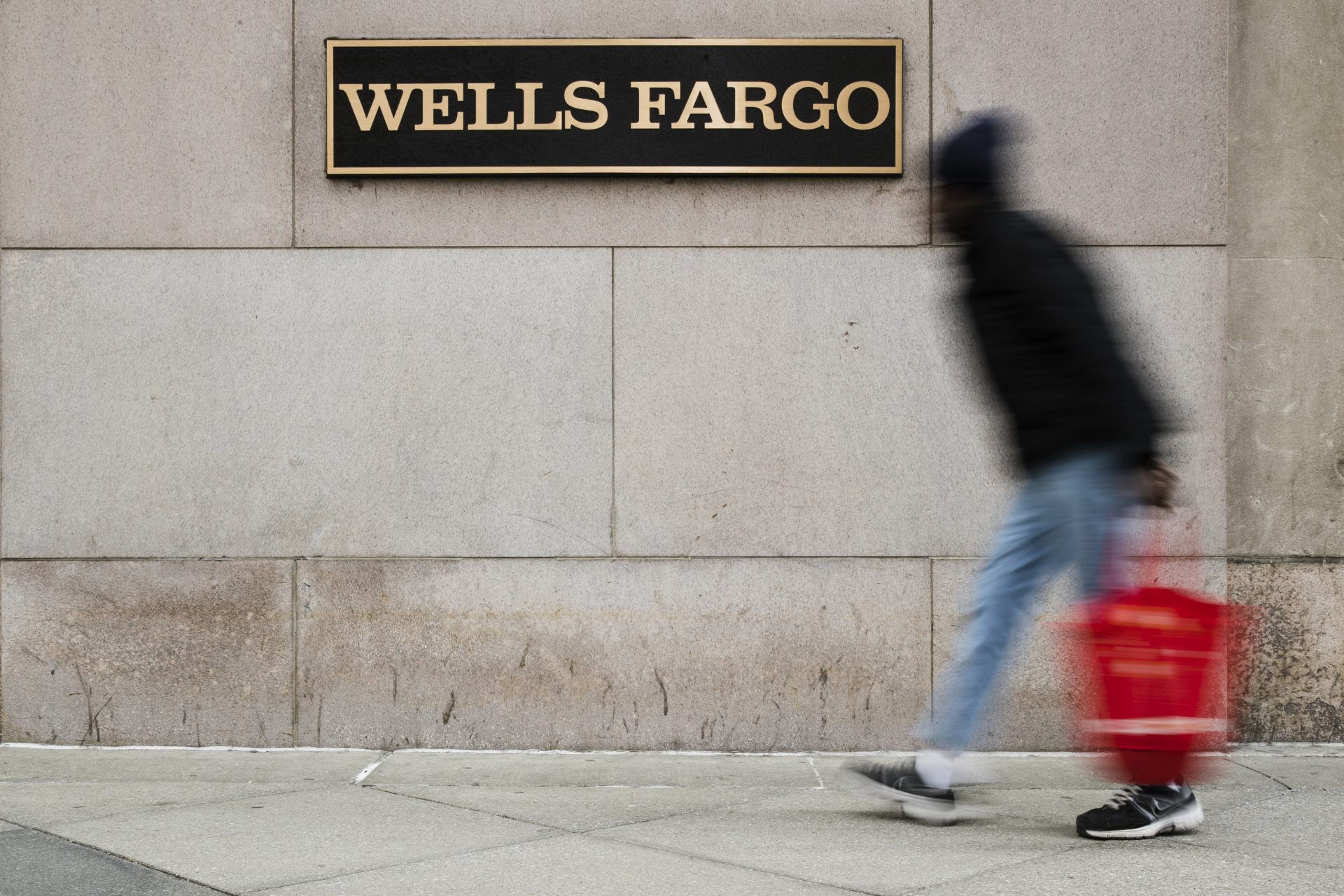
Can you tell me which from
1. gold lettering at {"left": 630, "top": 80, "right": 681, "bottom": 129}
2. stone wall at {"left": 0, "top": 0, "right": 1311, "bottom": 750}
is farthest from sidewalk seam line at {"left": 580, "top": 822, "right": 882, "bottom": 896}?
gold lettering at {"left": 630, "top": 80, "right": 681, "bottom": 129}

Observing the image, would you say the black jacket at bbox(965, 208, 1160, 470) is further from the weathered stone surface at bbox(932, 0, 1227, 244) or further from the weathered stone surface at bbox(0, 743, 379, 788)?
the weathered stone surface at bbox(0, 743, 379, 788)

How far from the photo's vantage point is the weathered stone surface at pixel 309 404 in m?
5.28

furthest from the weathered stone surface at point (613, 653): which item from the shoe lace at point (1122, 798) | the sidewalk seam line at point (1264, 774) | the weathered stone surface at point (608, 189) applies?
the shoe lace at point (1122, 798)

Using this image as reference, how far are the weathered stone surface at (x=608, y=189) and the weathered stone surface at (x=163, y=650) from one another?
1.42 meters

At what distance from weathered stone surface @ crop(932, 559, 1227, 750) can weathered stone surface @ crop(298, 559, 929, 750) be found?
0.28 ft

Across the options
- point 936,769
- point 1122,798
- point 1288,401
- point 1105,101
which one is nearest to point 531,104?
point 1105,101

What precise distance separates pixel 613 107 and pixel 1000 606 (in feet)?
8.37

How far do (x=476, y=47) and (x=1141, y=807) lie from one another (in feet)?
11.8

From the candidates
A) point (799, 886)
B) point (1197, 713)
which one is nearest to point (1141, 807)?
point (1197, 713)

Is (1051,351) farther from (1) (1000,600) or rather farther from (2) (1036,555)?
(1) (1000,600)

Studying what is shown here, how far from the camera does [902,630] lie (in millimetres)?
5203

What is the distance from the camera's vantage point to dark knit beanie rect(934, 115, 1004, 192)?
148 inches

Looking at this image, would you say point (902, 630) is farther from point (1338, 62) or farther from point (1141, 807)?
point (1338, 62)

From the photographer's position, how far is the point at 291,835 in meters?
3.93
